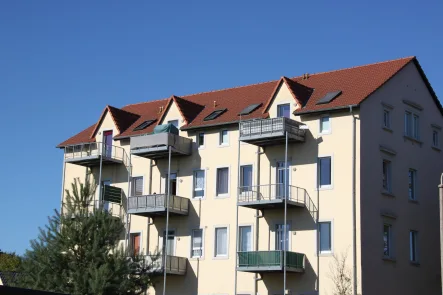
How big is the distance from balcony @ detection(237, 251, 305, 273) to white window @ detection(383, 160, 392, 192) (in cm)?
584

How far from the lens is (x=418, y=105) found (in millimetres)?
48062

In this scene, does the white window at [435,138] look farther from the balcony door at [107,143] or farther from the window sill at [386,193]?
the balcony door at [107,143]

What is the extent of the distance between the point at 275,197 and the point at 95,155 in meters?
13.0

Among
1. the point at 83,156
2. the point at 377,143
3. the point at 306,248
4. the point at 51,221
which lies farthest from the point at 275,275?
the point at 83,156

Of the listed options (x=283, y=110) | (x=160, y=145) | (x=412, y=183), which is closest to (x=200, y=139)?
Answer: (x=160, y=145)

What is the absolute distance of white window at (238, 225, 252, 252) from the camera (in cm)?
4600

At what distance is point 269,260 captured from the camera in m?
42.6

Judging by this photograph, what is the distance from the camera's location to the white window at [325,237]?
42.9 m

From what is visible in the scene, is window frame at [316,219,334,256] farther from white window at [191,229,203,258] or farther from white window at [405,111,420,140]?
white window at [191,229,203,258]

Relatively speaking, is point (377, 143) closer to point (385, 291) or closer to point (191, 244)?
point (385, 291)

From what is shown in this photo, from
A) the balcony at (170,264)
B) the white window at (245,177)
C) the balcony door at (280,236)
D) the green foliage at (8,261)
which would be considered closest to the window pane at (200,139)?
the white window at (245,177)

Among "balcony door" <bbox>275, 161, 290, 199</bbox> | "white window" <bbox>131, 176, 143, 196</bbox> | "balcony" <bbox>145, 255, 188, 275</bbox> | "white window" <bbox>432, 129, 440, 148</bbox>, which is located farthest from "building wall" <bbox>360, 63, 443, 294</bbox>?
"white window" <bbox>131, 176, 143, 196</bbox>

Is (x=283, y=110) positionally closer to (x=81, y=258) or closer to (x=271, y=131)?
(x=271, y=131)

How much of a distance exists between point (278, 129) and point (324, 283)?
8113 mm
